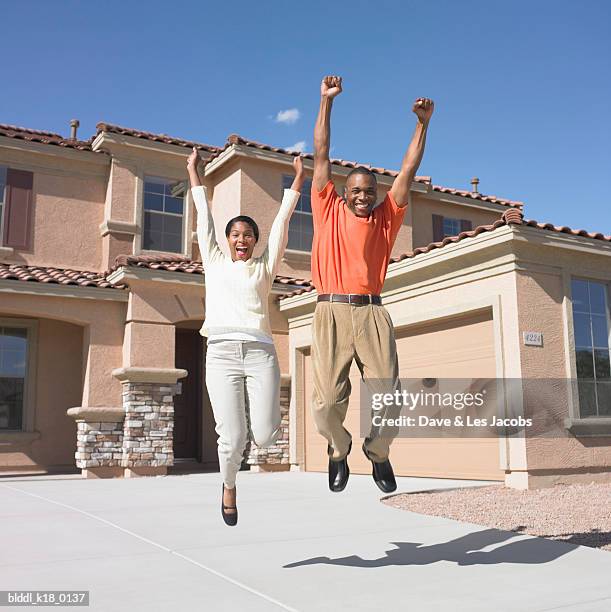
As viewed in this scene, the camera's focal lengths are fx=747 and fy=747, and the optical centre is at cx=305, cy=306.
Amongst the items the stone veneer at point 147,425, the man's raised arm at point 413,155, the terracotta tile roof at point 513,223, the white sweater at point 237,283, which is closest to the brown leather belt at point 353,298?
the white sweater at point 237,283

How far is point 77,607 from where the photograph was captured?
12.9 feet

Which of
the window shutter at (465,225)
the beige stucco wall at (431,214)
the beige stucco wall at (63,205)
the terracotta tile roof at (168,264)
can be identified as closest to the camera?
the terracotta tile roof at (168,264)

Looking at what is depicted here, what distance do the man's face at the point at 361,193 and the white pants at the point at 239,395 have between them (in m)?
1.08

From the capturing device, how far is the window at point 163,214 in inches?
637

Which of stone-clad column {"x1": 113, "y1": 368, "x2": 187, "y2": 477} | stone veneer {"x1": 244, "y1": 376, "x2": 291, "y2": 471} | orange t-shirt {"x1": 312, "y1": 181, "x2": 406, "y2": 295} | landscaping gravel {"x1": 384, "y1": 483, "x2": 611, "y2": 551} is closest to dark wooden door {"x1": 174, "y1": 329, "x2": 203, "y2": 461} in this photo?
stone veneer {"x1": 244, "y1": 376, "x2": 291, "y2": 471}

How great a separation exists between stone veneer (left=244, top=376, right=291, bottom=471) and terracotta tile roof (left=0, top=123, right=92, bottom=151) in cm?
666

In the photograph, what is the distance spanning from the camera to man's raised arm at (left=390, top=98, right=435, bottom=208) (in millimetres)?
4785

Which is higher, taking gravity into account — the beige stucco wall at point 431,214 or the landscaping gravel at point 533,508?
the beige stucco wall at point 431,214

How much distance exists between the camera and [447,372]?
11500mm

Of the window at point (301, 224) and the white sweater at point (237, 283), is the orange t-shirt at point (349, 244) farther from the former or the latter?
the window at point (301, 224)

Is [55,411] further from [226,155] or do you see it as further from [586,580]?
[586,580]

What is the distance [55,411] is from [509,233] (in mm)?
9414

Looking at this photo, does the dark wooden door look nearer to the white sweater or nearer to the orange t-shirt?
the white sweater

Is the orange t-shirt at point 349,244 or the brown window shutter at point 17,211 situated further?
the brown window shutter at point 17,211
